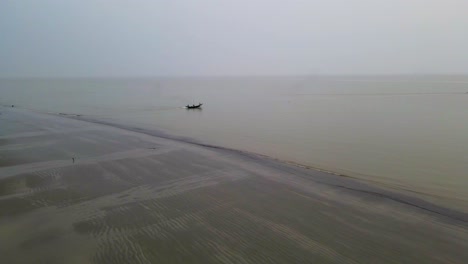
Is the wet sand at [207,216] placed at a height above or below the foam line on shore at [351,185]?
below

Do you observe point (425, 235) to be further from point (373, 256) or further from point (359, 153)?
point (359, 153)

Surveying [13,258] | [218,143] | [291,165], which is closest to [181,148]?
[218,143]

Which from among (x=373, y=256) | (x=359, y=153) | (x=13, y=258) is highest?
(x=359, y=153)

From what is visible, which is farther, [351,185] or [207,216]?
[351,185]

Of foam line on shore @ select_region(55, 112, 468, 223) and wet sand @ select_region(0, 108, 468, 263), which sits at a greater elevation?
foam line on shore @ select_region(55, 112, 468, 223)

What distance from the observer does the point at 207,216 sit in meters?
8.57

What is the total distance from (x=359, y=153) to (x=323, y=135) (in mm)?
5337

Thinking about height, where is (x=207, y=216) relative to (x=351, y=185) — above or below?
below

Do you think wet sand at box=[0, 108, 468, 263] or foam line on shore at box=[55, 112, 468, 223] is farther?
foam line on shore at box=[55, 112, 468, 223]

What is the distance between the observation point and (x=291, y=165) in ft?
46.2

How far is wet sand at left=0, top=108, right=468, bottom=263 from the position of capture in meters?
6.71

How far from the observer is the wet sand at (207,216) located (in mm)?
6715

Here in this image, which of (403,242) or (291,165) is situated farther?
(291,165)

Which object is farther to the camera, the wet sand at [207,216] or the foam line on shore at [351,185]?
the foam line on shore at [351,185]
